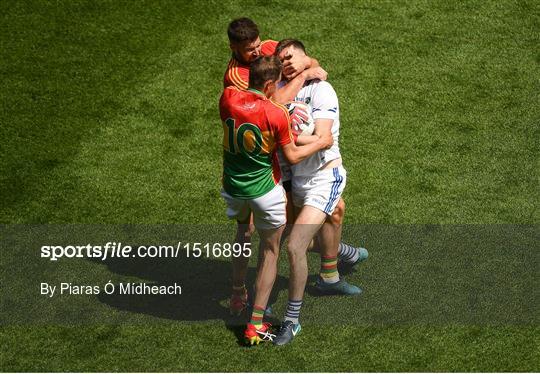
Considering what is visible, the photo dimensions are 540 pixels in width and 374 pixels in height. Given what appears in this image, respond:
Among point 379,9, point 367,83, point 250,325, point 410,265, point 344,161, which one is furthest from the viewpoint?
point 379,9

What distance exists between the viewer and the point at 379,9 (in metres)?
13.7

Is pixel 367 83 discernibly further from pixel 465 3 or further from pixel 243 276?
pixel 243 276

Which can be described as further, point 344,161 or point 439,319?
point 344,161

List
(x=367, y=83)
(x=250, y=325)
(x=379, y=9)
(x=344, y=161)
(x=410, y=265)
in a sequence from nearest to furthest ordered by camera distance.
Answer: (x=250, y=325)
(x=410, y=265)
(x=344, y=161)
(x=367, y=83)
(x=379, y=9)

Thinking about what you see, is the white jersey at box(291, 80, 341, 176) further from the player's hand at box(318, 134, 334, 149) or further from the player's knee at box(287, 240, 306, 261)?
the player's knee at box(287, 240, 306, 261)

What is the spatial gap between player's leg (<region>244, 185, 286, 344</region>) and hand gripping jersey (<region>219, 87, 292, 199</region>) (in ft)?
0.30

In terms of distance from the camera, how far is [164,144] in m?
12.0

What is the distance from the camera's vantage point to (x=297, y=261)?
930 cm

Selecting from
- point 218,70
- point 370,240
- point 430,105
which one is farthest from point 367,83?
point 370,240

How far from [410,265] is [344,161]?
1720 millimetres

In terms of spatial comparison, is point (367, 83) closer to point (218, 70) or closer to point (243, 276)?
point (218, 70)

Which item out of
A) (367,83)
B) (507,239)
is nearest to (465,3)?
(367,83)

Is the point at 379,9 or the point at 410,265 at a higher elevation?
the point at 379,9

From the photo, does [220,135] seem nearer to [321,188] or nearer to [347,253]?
[347,253]
